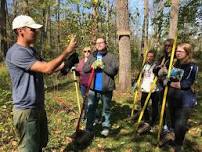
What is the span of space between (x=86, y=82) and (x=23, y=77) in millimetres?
3331

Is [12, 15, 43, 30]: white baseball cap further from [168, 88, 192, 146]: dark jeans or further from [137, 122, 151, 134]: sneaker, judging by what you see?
[137, 122, 151, 134]: sneaker

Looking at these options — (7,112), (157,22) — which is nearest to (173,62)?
(7,112)

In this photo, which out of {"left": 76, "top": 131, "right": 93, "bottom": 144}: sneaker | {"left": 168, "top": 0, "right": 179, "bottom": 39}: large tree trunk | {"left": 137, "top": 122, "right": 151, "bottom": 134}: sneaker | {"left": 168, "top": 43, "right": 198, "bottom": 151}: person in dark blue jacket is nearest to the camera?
{"left": 168, "top": 43, "right": 198, "bottom": 151}: person in dark blue jacket

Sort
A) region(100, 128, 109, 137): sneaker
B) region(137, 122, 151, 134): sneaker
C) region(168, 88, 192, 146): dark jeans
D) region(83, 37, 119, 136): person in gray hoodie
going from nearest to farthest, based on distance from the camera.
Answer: region(168, 88, 192, 146): dark jeans
region(83, 37, 119, 136): person in gray hoodie
region(100, 128, 109, 137): sneaker
region(137, 122, 151, 134): sneaker

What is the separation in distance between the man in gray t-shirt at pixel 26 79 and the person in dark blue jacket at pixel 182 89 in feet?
8.65

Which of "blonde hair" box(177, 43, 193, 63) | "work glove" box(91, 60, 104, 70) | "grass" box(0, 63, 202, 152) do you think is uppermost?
"blonde hair" box(177, 43, 193, 63)

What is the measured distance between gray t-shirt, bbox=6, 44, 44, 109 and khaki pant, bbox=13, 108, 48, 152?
93 millimetres

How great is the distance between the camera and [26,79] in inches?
190

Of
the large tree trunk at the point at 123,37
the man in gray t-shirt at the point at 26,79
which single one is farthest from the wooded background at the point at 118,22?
the man in gray t-shirt at the point at 26,79

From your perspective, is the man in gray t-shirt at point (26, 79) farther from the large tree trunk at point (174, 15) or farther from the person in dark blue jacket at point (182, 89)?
the large tree trunk at point (174, 15)

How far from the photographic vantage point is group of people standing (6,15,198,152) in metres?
4.76

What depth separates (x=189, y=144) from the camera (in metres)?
7.64

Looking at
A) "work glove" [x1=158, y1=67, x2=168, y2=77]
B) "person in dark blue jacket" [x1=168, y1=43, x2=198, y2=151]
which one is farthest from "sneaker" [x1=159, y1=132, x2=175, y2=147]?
"work glove" [x1=158, y1=67, x2=168, y2=77]

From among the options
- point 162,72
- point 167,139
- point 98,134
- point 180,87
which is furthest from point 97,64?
point 167,139
